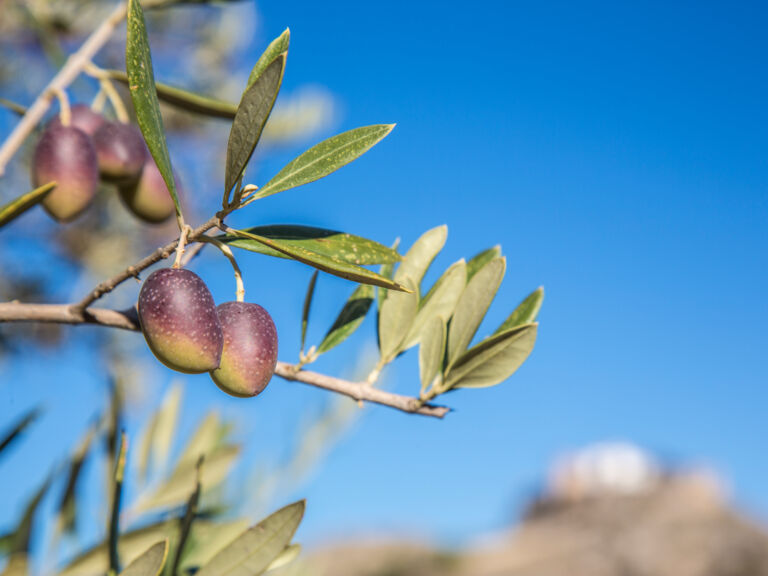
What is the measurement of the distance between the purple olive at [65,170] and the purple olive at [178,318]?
266mm

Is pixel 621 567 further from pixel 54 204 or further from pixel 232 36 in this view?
pixel 54 204

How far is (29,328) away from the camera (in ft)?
8.14

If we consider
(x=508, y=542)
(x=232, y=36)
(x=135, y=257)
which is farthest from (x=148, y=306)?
(x=508, y=542)

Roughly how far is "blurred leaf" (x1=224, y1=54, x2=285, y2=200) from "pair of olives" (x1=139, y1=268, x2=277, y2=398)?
0.06 metres

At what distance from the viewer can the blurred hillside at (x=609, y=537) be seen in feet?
17.1

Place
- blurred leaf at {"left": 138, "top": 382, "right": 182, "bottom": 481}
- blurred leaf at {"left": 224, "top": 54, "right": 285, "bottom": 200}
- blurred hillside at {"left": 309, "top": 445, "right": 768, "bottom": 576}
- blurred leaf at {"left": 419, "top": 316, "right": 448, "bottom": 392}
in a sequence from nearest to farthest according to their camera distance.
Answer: blurred leaf at {"left": 224, "top": 54, "right": 285, "bottom": 200}
blurred leaf at {"left": 419, "top": 316, "right": 448, "bottom": 392}
blurred leaf at {"left": 138, "top": 382, "right": 182, "bottom": 481}
blurred hillside at {"left": 309, "top": 445, "right": 768, "bottom": 576}

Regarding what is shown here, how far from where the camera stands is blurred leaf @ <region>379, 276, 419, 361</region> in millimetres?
608

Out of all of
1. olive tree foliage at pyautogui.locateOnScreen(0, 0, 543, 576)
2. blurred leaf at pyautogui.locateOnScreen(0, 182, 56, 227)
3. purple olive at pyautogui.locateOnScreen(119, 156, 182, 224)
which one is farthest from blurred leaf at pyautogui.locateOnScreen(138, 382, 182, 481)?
blurred leaf at pyautogui.locateOnScreen(0, 182, 56, 227)

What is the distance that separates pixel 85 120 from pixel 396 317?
36cm

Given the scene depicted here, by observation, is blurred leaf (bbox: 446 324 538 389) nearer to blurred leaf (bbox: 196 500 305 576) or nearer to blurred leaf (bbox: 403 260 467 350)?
blurred leaf (bbox: 403 260 467 350)

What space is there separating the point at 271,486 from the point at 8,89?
6.43 feet

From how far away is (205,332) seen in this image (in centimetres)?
43

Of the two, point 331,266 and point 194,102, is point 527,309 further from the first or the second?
point 194,102

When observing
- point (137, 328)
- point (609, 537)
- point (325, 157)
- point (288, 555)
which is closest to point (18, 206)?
point (137, 328)
